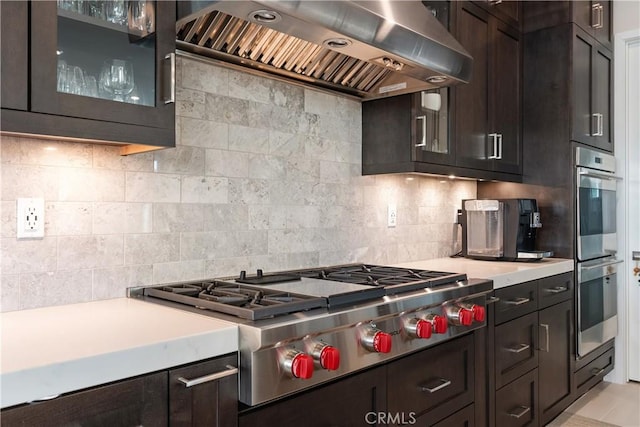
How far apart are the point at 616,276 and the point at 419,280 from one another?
247cm

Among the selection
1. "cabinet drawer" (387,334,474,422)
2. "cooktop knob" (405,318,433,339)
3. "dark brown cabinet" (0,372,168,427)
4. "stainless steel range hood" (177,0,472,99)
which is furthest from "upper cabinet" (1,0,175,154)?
"cabinet drawer" (387,334,474,422)

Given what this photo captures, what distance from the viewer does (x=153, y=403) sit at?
107 centimetres

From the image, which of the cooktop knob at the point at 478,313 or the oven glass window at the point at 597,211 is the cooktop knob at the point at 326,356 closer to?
the cooktop knob at the point at 478,313

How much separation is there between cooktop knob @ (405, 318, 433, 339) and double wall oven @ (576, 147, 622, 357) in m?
1.88

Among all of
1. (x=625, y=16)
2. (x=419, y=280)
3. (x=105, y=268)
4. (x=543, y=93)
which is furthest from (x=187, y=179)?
(x=625, y=16)

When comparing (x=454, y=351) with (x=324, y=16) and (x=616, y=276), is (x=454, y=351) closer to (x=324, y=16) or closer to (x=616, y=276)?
(x=324, y=16)

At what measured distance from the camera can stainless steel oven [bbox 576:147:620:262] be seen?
3.16m

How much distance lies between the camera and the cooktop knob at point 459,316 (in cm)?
187

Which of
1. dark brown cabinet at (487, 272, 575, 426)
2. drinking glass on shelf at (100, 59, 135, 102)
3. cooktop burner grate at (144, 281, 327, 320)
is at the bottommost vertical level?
dark brown cabinet at (487, 272, 575, 426)

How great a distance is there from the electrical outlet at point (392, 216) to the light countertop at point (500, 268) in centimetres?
23

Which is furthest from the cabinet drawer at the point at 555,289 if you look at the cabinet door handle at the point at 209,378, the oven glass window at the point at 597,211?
the cabinet door handle at the point at 209,378

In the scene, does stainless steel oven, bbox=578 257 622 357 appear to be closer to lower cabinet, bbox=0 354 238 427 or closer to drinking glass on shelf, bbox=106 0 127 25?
lower cabinet, bbox=0 354 238 427

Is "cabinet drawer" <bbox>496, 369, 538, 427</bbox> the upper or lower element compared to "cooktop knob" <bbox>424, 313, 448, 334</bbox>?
lower

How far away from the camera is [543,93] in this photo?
3221mm
